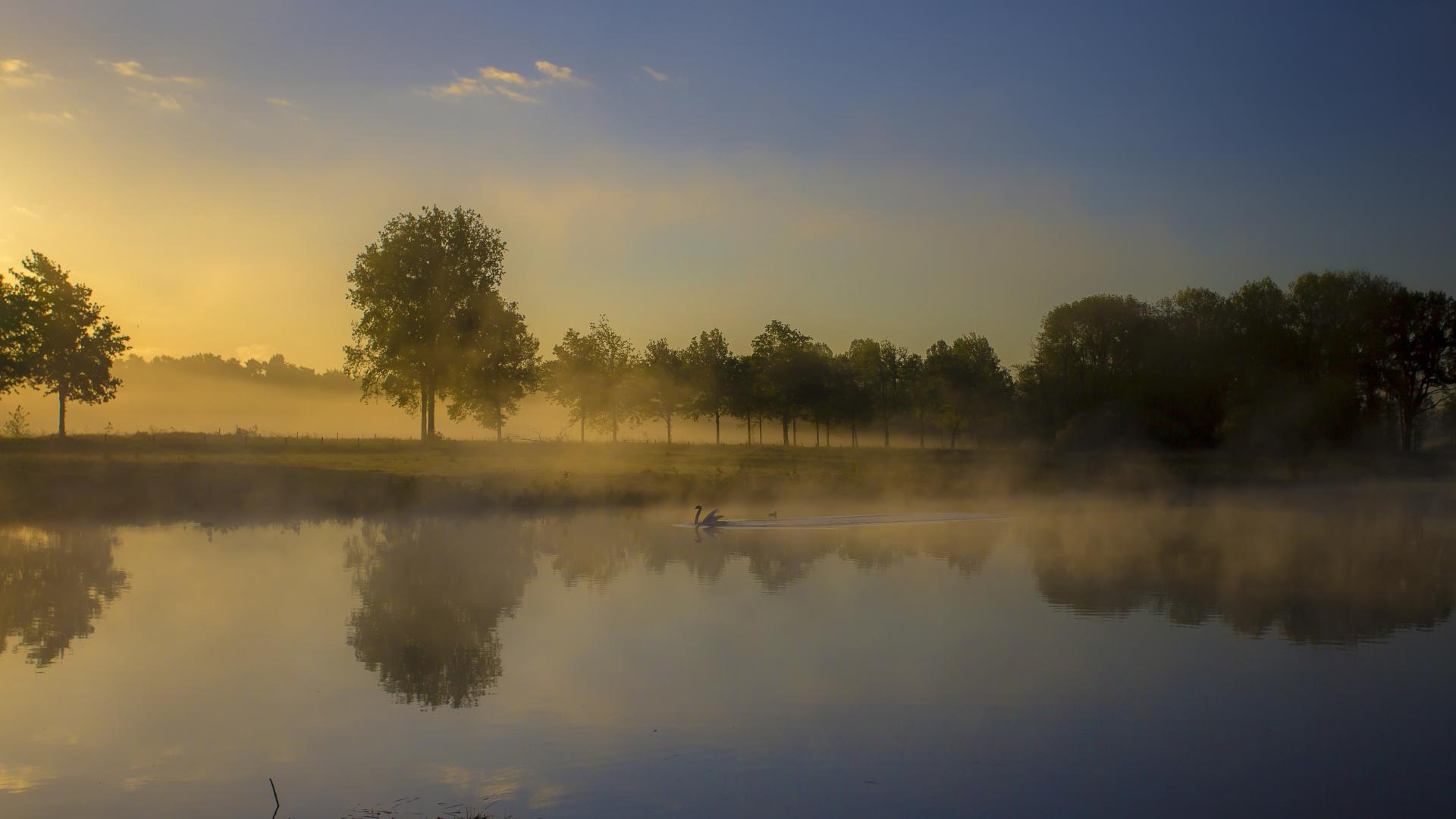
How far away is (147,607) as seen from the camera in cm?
2053

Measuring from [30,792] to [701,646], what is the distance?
9679 mm

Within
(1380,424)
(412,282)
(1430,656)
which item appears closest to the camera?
(1430,656)

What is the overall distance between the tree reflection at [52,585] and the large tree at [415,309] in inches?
1192

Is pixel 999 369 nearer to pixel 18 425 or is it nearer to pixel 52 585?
pixel 18 425

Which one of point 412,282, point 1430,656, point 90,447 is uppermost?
point 412,282

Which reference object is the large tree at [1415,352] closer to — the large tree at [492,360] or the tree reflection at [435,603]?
the large tree at [492,360]

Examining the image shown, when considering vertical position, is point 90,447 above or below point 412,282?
below

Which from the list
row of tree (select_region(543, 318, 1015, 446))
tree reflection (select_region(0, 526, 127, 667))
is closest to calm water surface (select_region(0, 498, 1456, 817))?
tree reflection (select_region(0, 526, 127, 667))

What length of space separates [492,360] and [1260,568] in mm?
48319

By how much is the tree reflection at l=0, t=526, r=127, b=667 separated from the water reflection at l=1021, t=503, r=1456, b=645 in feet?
62.5

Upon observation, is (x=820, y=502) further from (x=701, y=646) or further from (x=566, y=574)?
(x=701, y=646)

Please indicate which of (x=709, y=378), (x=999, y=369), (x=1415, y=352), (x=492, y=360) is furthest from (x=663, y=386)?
(x=1415, y=352)

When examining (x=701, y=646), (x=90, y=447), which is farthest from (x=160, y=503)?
(x=701, y=646)

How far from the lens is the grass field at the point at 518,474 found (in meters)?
39.1
